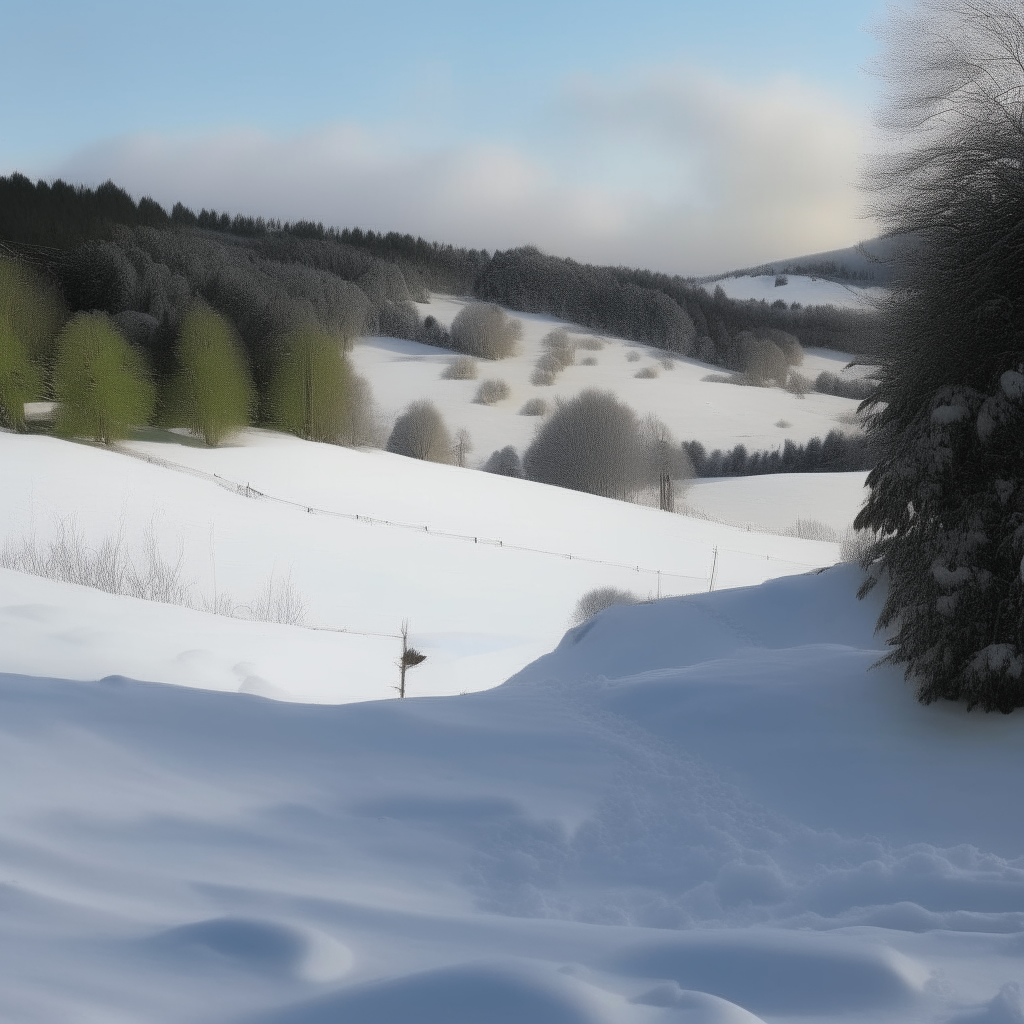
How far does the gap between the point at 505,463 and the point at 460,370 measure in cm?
1214

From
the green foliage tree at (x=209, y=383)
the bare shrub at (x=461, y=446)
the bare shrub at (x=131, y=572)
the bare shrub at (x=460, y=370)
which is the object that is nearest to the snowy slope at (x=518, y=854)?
the bare shrub at (x=131, y=572)

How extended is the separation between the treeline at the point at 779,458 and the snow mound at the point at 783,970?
220ft

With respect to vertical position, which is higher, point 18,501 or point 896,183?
Answer: point 896,183

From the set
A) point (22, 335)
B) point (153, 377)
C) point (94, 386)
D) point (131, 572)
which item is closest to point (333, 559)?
point (131, 572)

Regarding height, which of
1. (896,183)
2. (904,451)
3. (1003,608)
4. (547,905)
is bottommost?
(547,905)

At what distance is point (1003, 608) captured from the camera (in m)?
6.87

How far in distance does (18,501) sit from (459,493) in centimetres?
1836

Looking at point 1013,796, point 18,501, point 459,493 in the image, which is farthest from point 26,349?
point 1013,796

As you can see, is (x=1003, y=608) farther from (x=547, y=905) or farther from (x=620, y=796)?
(x=547, y=905)

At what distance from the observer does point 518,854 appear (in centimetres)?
444

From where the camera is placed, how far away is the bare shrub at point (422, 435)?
203ft

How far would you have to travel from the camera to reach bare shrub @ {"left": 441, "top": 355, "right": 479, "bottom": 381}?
73162mm

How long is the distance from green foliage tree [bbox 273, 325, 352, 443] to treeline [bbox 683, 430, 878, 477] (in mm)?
29704

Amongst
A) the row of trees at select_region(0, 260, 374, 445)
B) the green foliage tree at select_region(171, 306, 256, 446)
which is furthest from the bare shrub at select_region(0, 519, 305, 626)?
the green foliage tree at select_region(171, 306, 256, 446)
